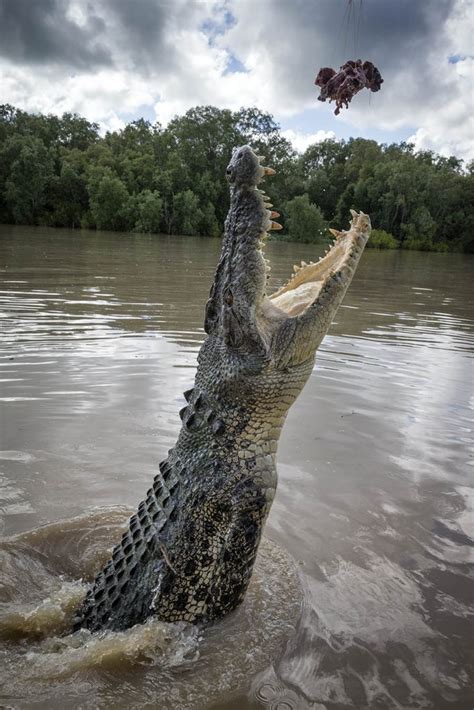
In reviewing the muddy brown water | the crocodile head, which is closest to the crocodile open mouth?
the crocodile head

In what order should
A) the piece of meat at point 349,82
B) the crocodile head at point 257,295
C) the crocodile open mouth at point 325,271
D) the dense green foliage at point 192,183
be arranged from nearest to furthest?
the crocodile head at point 257,295
the crocodile open mouth at point 325,271
the piece of meat at point 349,82
the dense green foliage at point 192,183

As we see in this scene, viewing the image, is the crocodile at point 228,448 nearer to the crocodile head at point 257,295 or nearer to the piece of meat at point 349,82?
the crocodile head at point 257,295

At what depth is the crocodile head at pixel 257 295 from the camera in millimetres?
2742

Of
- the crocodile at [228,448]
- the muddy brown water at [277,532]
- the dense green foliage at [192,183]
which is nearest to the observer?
the muddy brown water at [277,532]

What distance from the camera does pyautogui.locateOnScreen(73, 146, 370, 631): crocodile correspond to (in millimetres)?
2512

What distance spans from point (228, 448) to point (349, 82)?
213 cm

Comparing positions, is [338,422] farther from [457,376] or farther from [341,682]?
[341,682]

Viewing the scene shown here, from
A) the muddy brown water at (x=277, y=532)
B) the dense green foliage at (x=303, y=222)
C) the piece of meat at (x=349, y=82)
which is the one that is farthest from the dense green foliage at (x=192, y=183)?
the piece of meat at (x=349, y=82)

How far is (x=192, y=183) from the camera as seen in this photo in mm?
54094

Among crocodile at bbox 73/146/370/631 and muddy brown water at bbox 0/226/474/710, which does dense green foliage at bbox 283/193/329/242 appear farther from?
crocodile at bbox 73/146/370/631

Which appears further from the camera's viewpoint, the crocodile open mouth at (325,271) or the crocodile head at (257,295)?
the crocodile open mouth at (325,271)

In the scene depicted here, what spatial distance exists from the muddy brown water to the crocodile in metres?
0.17

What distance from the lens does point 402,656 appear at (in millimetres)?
2500

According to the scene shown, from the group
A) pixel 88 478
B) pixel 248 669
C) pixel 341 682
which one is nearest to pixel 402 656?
pixel 341 682
